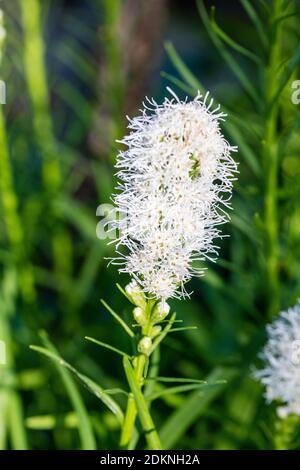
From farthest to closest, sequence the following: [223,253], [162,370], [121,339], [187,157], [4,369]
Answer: [223,253]
[162,370]
[121,339]
[4,369]
[187,157]

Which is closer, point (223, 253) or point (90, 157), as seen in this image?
point (223, 253)

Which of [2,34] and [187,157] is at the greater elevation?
[2,34]

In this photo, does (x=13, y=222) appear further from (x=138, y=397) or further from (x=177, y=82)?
(x=138, y=397)

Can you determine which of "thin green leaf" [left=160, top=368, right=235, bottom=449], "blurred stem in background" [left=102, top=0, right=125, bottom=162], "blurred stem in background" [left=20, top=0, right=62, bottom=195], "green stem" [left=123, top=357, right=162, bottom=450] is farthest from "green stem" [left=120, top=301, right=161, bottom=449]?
"blurred stem in background" [left=20, top=0, right=62, bottom=195]

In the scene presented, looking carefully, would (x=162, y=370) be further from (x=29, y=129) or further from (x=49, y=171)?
(x=29, y=129)

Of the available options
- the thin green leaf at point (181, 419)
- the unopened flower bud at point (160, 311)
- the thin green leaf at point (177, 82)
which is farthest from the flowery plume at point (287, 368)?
the thin green leaf at point (177, 82)
